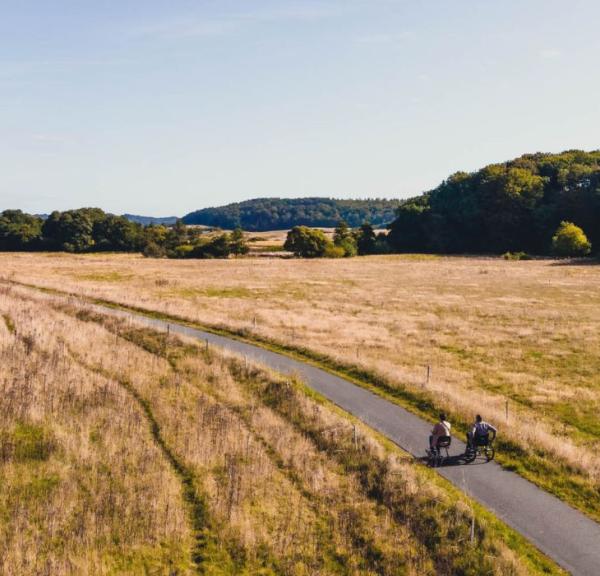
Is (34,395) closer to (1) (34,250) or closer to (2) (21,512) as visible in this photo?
(2) (21,512)

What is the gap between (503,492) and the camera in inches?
672

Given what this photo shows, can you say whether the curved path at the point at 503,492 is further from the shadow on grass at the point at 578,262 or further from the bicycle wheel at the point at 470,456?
the shadow on grass at the point at 578,262

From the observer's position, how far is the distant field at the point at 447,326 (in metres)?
22.5

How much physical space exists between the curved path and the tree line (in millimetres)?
91325

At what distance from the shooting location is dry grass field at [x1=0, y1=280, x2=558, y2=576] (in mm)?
13984

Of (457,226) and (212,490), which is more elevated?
(457,226)

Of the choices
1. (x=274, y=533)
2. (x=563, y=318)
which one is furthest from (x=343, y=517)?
(x=563, y=318)

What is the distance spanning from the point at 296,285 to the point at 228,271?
18718 mm

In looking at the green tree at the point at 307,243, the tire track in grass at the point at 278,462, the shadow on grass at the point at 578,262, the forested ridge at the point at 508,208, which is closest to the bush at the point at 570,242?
the shadow on grass at the point at 578,262

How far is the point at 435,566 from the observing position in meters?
13.7

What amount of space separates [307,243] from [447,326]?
72011 mm

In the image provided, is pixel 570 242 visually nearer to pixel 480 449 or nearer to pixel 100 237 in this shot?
pixel 480 449

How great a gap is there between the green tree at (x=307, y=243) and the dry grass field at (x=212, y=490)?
88289 mm

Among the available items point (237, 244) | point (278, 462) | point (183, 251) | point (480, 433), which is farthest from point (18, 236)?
point (480, 433)
